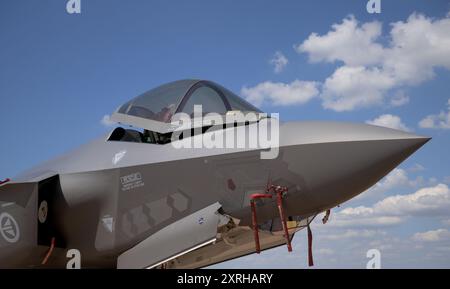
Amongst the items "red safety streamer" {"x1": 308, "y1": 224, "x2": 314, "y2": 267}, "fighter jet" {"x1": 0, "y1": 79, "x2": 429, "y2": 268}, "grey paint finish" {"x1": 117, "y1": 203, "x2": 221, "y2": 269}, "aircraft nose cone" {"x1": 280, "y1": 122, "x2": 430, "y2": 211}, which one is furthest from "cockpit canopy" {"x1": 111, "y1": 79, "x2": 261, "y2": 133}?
"red safety streamer" {"x1": 308, "y1": 224, "x2": 314, "y2": 267}

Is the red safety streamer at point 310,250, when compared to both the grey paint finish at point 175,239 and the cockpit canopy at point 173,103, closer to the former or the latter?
the grey paint finish at point 175,239

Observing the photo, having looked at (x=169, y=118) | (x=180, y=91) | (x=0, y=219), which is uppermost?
(x=180, y=91)

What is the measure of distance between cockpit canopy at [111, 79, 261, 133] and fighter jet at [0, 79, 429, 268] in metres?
0.02

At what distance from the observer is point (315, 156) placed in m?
5.59

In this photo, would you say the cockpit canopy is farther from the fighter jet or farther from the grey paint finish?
the grey paint finish

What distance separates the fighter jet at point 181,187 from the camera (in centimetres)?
562

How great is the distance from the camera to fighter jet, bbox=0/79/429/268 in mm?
5625

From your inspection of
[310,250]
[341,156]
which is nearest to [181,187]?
[310,250]

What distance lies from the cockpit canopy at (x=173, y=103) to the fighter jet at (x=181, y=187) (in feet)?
0.07

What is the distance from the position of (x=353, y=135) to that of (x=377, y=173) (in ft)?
1.88

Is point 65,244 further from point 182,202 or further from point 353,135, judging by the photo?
point 353,135
